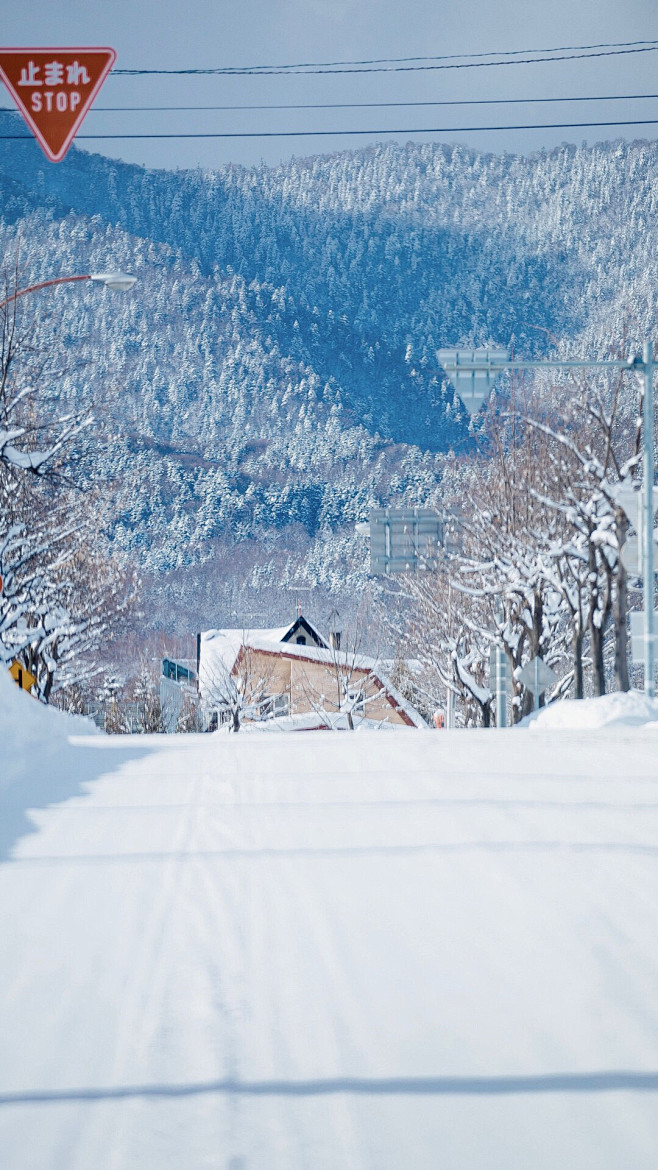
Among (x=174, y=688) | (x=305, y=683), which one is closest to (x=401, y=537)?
(x=305, y=683)

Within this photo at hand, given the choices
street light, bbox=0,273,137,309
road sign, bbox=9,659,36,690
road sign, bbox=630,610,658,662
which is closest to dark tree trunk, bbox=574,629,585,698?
road sign, bbox=630,610,658,662

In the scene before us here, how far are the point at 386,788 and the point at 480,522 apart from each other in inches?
1294

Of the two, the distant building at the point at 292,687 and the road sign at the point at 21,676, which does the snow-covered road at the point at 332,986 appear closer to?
the road sign at the point at 21,676

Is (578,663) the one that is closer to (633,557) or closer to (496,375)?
(633,557)

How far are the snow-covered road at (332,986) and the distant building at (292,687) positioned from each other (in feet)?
170

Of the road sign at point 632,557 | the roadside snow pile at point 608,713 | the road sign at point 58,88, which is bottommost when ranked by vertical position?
the roadside snow pile at point 608,713

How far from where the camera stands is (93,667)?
54312 mm

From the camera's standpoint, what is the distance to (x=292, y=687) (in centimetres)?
7081

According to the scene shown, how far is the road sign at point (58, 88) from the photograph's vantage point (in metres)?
13.6

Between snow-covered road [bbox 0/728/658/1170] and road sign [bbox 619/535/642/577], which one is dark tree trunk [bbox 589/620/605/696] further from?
snow-covered road [bbox 0/728/658/1170]

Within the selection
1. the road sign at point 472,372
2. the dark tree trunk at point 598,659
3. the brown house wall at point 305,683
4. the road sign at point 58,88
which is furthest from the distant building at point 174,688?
the road sign at point 58,88

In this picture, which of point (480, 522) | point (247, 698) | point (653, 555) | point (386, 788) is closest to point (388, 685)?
point (247, 698)

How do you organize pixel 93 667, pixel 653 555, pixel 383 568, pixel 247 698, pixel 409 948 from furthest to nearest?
pixel 247 698 < pixel 93 667 < pixel 383 568 < pixel 653 555 < pixel 409 948

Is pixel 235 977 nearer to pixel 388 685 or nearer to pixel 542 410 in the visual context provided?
pixel 542 410
